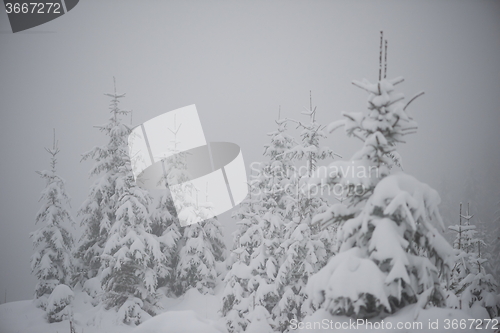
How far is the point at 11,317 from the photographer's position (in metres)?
17.6

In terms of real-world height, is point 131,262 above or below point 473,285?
below

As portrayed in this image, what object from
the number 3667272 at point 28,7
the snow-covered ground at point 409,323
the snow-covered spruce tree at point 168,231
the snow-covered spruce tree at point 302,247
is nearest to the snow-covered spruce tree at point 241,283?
the snow-covered spruce tree at point 302,247

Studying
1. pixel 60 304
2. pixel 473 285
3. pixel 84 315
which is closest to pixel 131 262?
pixel 84 315

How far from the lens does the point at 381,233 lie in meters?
5.06

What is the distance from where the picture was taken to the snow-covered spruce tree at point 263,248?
14070 mm

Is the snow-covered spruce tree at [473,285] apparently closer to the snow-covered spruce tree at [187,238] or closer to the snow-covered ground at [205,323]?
the snow-covered ground at [205,323]

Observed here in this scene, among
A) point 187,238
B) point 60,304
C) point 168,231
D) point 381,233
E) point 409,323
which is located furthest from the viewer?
point 187,238

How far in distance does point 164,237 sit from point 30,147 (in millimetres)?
157691

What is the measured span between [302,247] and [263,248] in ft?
8.05

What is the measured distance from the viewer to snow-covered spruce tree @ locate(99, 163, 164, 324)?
16562 mm

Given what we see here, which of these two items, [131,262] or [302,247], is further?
[131,262]

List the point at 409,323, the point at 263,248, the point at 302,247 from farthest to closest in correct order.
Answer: the point at 263,248
the point at 302,247
the point at 409,323

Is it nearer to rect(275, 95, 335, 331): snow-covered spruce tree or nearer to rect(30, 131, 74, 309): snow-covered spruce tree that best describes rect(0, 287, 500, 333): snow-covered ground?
rect(275, 95, 335, 331): snow-covered spruce tree

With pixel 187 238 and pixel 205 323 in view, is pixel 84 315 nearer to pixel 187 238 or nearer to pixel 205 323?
pixel 187 238
